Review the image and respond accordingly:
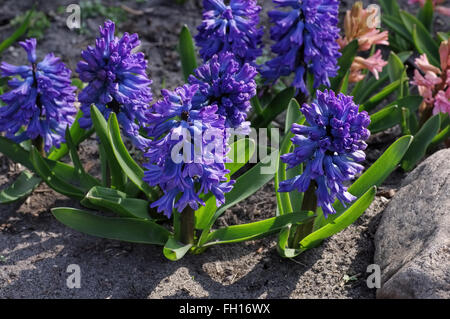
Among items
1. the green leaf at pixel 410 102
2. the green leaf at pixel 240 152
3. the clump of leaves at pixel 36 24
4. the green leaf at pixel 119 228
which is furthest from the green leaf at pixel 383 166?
the clump of leaves at pixel 36 24

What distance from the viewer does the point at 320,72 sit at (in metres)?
4.06

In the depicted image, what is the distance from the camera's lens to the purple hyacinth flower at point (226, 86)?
329 cm

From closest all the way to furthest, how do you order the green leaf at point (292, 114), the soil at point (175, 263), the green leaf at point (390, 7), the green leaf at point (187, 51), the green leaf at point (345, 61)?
the soil at point (175, 263), the green leaf at point (292, 114), the green leaf at point (345, 61), the green leaf at point (187, 51), the green leaf at point (390, 7)

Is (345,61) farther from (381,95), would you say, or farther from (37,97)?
(37,97)

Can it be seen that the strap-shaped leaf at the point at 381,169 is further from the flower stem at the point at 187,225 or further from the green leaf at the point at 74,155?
the green leaf at the point at 74,155

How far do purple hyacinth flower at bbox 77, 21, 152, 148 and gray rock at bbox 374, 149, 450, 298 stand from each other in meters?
1.52

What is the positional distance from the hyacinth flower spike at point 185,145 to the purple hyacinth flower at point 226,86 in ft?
0.87

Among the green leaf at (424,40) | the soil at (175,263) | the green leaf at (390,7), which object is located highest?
the green leaf at (390,7)

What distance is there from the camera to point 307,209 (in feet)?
11.4

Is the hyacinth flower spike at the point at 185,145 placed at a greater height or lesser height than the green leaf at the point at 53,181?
greater

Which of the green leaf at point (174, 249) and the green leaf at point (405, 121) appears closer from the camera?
the green leaf at point (174, 249)

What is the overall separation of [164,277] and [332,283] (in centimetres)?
92

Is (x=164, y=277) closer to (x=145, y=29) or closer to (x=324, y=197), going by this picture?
(x=324, y=197)

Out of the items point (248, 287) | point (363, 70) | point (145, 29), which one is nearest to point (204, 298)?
point (248, 287)
